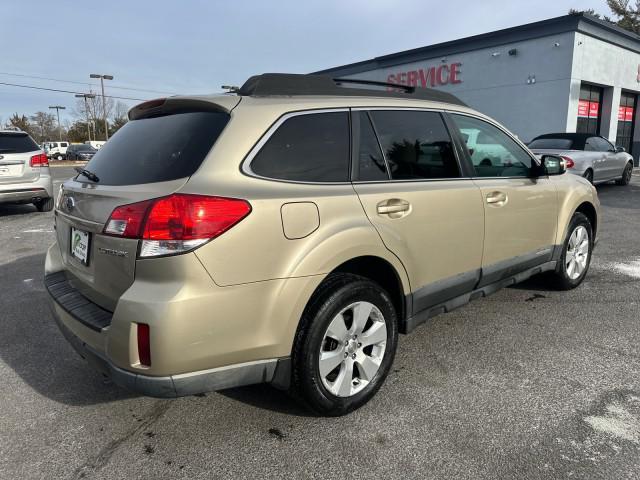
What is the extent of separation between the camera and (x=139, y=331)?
82.7 inches

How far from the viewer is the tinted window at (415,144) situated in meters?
2.98

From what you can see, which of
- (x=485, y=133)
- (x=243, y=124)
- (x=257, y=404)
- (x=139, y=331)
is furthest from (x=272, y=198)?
(x=485, y=133)

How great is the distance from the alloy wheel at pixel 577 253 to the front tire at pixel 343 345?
2.61 meters

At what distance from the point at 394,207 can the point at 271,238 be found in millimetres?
876

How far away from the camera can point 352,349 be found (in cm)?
267

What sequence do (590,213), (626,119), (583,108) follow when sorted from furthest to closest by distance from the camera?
(626,119), (583,108), (590,213)

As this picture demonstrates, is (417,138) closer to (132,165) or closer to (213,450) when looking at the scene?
(132,165)

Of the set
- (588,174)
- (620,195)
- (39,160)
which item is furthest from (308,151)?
(620,195)

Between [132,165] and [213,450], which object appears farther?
[132,165]

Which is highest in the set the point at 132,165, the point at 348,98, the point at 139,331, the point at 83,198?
the point at 348,98

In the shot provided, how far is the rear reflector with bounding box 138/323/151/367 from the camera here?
208cm

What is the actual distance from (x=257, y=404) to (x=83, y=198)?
4.82 feet

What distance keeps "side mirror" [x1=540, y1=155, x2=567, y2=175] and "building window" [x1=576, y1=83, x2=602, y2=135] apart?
1714 centimetres

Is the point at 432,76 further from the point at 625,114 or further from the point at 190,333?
the point at 190,333
